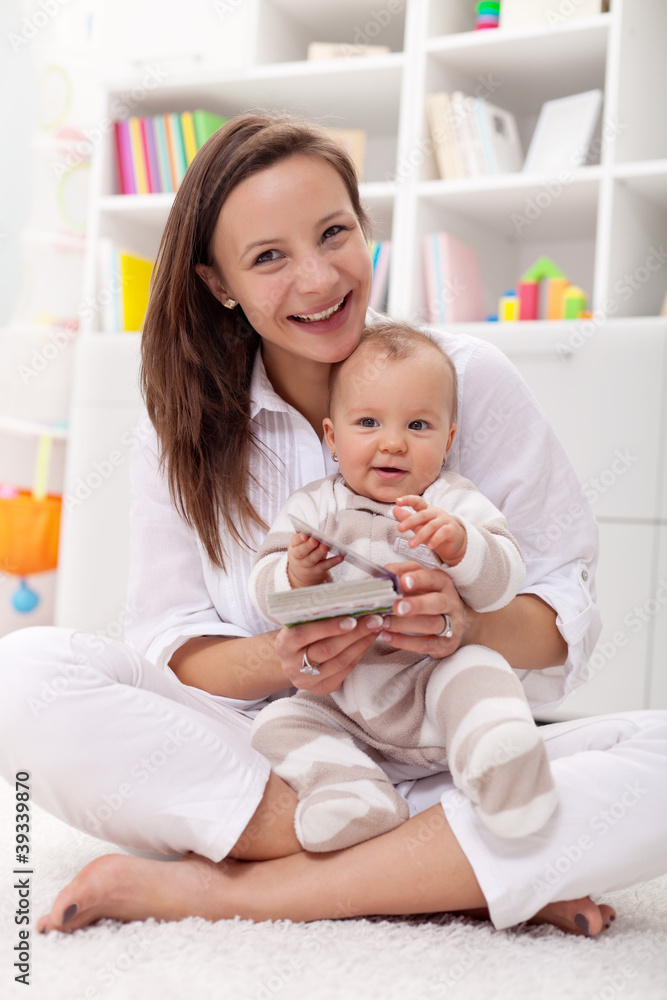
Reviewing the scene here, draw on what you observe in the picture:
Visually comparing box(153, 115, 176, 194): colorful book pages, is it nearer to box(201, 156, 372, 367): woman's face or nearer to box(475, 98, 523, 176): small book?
box(475, 98, 523, 176): small book

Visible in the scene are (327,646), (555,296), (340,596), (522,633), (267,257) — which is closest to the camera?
(340,596)

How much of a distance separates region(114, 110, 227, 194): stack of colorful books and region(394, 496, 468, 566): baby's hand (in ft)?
6.87

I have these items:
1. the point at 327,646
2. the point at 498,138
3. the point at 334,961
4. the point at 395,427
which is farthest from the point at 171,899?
the point at 498,138

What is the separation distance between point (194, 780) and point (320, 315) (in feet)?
1.90

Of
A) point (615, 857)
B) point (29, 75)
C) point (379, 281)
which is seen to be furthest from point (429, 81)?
point (615, 857)

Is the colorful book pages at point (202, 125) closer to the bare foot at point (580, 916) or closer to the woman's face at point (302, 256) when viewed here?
the woman's face at point (302, 256)

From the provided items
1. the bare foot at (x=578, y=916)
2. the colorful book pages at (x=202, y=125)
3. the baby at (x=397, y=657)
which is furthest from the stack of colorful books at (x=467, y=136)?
the bare foot at (x=578, y=916)

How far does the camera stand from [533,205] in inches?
98.7

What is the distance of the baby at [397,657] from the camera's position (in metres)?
0.92

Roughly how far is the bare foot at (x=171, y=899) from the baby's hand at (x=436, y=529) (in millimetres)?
381

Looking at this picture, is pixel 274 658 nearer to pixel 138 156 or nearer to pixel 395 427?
pixel 395 427

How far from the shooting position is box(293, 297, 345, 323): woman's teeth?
3.99 ft

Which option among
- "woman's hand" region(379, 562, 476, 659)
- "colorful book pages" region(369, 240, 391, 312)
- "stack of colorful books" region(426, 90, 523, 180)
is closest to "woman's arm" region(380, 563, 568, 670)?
"woman's hand" region(379, 562, 476, 659)

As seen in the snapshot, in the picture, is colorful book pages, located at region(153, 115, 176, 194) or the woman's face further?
colorful book pages, located at region(153, 115, 176, 194)
